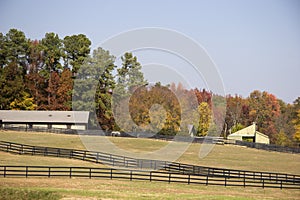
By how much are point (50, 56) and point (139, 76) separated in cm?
1868

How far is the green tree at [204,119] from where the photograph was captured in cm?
7712

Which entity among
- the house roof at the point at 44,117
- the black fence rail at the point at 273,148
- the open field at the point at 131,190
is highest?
the house roof at the point at 44,117

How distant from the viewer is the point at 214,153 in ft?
211

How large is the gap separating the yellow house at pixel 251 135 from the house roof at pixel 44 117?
24.4m

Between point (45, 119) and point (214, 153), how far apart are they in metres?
27.4

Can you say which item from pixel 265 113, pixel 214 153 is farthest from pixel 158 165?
pixel 265 113

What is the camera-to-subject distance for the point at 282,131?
100 meters

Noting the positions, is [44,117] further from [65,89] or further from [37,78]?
[37,78]

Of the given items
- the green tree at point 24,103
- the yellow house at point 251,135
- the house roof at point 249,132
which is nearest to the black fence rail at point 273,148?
the yellow house at point 251,135

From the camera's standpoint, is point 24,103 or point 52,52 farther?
point 52,52

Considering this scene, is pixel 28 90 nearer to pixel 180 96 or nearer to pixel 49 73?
pixel 49 73

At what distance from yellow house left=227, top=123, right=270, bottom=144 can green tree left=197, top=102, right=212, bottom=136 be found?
6.13 metres

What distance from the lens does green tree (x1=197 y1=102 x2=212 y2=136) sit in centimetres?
7712

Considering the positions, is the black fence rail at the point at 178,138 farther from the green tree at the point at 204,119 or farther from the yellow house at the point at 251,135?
the yellow house at the point at 251,135
